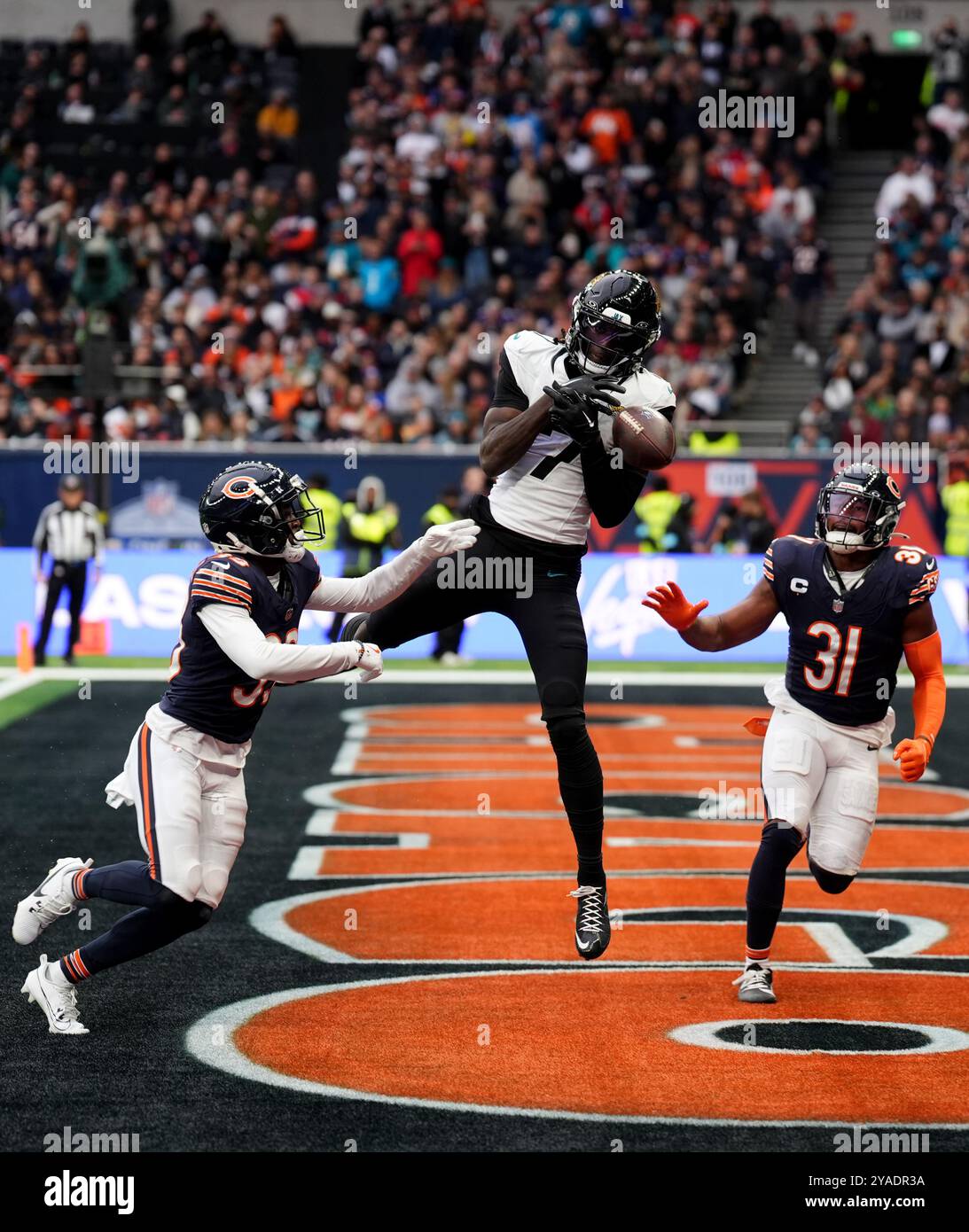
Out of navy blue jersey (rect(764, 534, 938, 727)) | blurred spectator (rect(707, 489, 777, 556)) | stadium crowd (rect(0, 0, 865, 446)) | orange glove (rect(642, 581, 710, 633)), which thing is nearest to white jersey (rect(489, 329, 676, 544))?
orange glove (rect(642, 581, 710, 633))

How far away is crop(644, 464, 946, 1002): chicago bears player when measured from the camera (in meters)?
6.33

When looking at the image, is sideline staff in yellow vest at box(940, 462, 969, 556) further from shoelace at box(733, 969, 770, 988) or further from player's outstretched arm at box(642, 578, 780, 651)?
shoelace at box(733, 969, 770, 988)

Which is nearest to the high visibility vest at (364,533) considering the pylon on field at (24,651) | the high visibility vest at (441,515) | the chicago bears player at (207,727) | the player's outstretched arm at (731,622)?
the high visibility vest at (441,515)

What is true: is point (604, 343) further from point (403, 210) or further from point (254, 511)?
point (403, 210)

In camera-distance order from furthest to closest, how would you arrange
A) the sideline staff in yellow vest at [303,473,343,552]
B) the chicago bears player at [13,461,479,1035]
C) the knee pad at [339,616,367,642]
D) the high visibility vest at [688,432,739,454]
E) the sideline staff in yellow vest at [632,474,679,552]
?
the high visibility vest at [688,432,739,454], the sideline staff in yellow vest at [632,474,679,552], the sideline staff in yellow vest at [303,473,343,552], the knee pad at [339,616,367,642], the chicago bears player at [13,461,479,1035]

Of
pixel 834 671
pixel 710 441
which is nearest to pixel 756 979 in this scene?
pixel 834 671

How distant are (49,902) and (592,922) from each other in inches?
71.3

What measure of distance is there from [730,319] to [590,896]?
1609 centimetres

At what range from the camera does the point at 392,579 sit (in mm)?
6176

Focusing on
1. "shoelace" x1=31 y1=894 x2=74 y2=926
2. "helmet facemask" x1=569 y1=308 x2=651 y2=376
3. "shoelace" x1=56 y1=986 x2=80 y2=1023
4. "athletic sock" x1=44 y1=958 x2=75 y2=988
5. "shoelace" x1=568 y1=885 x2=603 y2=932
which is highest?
"helmet facemask" x1=569 y1=308 x2=651 y2=376

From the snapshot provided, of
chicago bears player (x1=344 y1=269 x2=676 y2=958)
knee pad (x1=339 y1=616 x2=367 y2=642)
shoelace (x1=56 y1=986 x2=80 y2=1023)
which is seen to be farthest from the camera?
knee pad (x1=339 y1=616 x2=367 y2=642)

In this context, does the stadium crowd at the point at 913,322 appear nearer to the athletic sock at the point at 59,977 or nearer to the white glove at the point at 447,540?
the white glove at the point at 447,540

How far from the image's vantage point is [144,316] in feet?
71.4

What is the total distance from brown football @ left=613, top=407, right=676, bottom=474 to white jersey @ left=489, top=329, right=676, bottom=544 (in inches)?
4.7
